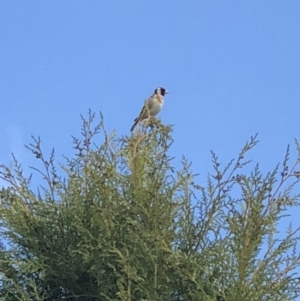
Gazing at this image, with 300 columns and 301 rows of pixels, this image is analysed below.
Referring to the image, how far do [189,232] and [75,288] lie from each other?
2.08 feet

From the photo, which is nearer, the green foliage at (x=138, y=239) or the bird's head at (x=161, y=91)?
the green foliage at (x=138, y=239)

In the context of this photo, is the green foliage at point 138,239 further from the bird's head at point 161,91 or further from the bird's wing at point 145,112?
the bird's head at point 161,91

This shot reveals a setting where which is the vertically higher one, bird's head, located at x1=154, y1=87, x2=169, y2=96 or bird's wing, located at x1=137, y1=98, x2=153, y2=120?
bird's head, located at x1=154, y1=87, x2=169, y2=96

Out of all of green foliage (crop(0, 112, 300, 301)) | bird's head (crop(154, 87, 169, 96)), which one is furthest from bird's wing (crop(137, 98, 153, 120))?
bird's head (crop(154, 87, 169, 96))

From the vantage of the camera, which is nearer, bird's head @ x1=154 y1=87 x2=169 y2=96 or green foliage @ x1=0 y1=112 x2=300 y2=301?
green foliage @ x1=0 y1=112 x2=300 y2=301

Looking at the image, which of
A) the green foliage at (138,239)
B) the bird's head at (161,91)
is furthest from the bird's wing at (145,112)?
the bird's head at (161,91)

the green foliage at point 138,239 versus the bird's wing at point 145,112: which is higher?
the bird's wing at point 145,112

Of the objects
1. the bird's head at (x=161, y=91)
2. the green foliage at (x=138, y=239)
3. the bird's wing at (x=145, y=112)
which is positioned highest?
the bird's head at (x=161, y=91)

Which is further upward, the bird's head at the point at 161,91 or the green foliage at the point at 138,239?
the bird's head at the point at 161,91

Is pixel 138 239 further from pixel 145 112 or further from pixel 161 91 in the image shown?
pixel 161 91

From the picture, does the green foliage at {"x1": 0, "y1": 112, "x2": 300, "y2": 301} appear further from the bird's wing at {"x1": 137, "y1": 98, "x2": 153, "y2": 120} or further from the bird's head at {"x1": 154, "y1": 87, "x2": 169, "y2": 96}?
the bird's head at {"x1": 154, "y1": 87, "x2": 169, "y2": 96}

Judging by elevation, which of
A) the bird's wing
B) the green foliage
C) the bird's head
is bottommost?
the green foliage

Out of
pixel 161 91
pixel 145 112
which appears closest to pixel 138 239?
pixel 145 112

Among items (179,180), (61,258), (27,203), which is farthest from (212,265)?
(27,203)
